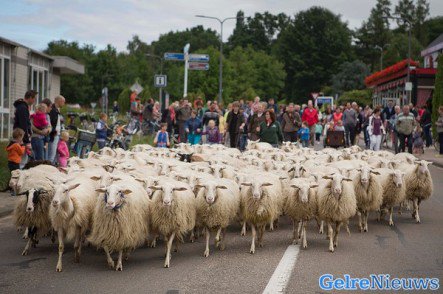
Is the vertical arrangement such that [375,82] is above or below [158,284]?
above

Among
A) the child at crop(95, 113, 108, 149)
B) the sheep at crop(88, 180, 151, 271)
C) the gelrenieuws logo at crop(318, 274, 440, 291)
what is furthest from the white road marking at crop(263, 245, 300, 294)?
the child at crop(95, 113, 108, 149)

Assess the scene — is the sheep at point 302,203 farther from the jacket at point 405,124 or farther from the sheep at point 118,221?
the jacket at point 405,124

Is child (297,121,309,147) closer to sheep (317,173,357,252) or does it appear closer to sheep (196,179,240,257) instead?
sheep (317,173,357,252)

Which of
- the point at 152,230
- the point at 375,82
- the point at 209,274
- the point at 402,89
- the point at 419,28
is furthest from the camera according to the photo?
the point at 419,28

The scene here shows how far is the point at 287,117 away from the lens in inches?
891

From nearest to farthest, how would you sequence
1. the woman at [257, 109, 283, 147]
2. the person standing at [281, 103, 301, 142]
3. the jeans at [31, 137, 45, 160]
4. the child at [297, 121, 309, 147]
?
the jeans at [31, 137, 45, 160]
the woman at [257, 109, 283, 147]
the person standing at [281, 103, 301, 142]
the child at [297, 121, 309, 147]

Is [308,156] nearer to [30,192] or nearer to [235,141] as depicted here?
[235,141]

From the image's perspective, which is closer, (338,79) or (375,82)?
(375,82)

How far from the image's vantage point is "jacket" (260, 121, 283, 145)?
19500 millimetres

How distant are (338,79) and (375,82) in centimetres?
2868

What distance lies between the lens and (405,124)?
22.8m

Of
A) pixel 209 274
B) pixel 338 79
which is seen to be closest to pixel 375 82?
pixel 338 79

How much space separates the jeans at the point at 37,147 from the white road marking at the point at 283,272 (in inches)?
285

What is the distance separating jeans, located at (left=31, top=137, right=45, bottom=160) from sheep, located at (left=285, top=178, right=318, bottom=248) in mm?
6659
